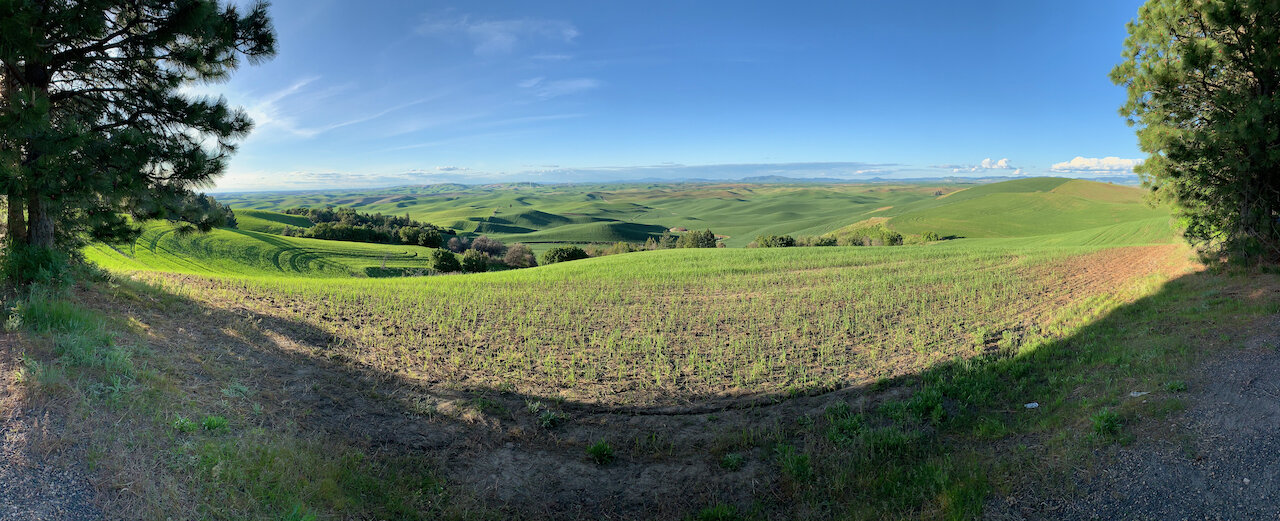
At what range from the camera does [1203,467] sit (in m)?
4.87

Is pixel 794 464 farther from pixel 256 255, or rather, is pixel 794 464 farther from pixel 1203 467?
pixel 256 255

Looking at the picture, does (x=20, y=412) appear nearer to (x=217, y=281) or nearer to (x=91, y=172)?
(x=91, y=172)

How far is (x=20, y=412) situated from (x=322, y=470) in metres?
2.59

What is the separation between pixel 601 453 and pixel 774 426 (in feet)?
8.36

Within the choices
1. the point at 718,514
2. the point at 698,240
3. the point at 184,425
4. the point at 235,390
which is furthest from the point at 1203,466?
the point at 698,240

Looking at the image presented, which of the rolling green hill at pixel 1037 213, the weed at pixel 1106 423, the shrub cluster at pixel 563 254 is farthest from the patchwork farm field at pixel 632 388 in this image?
the rolling green hill at pixel 1037 213

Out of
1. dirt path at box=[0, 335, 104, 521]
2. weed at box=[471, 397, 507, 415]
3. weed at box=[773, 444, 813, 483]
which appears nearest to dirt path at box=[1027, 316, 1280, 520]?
weed at box=[773, 444, 813, 483]

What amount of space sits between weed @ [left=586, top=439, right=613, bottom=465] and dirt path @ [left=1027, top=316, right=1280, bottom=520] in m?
4.63

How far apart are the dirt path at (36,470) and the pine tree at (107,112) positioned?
3.89 metres

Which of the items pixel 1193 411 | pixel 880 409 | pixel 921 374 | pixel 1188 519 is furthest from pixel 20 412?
pixel 1193 411

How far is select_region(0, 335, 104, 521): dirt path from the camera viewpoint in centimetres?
368

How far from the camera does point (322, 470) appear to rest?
17.2ft

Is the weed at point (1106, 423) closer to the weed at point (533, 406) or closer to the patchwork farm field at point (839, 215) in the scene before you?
the weed at point (533, 406)

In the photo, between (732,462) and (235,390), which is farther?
(235,390)
